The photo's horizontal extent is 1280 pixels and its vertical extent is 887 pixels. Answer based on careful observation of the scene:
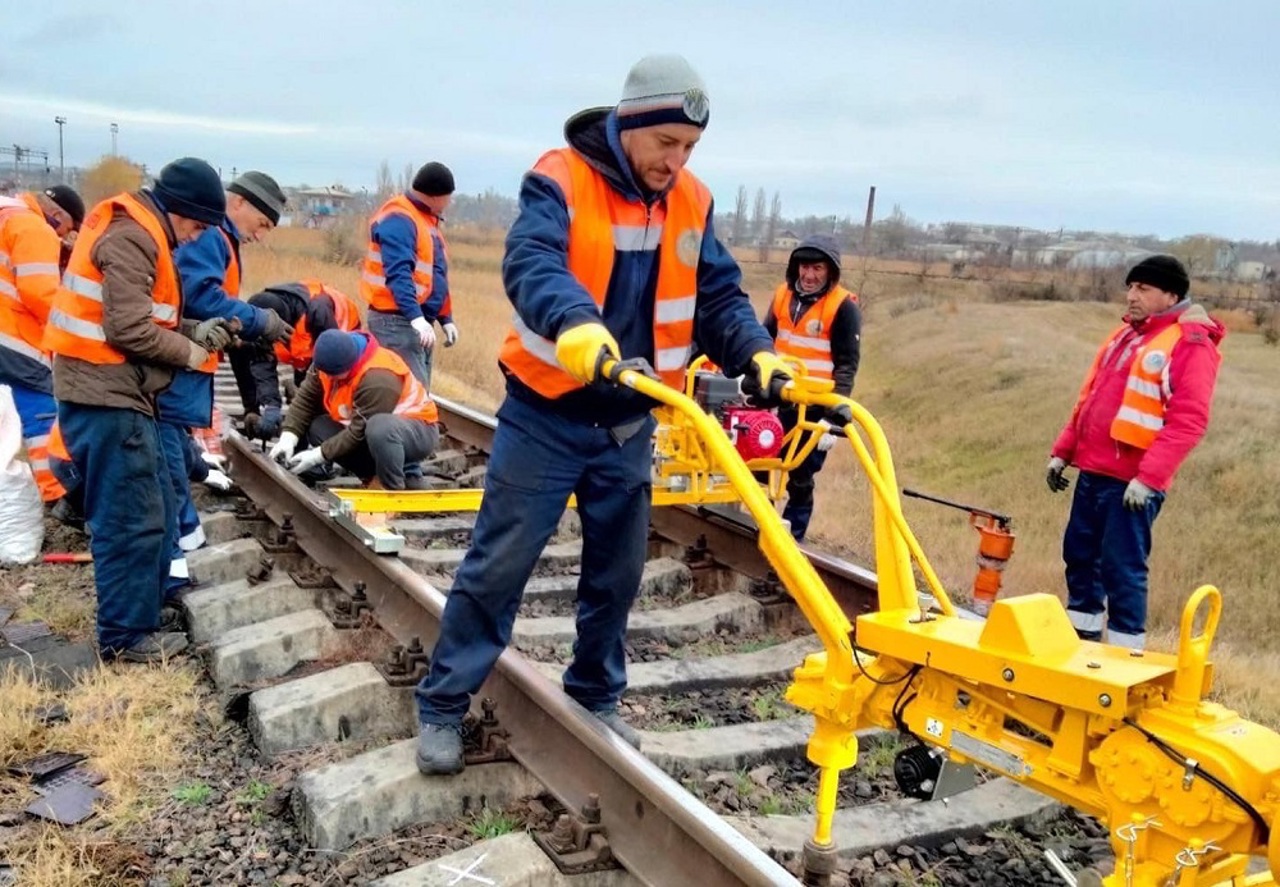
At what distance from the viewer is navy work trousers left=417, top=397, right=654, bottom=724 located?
330cm

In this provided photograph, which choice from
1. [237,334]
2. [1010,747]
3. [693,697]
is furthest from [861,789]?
[237,334]

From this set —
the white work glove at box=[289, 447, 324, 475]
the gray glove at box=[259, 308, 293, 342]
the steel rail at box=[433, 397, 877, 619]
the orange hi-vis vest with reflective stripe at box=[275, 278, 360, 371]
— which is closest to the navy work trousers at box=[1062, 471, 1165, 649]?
the steel rail at box=[433, 397, 877, 619]

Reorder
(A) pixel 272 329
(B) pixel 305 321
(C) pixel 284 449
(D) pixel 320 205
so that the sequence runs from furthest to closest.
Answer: (D) pixel 320 205 < (B) pixel 305 321 < (C) pixel 284 449 < (A) pixel 272 329

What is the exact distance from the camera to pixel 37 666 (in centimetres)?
436

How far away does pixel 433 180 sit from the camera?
312 inches

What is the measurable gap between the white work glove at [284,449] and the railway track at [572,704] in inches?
28.4

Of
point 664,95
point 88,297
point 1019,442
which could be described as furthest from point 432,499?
point 1019,442

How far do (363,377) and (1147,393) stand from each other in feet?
13.7

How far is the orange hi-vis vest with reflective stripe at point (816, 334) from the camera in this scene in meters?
6.84

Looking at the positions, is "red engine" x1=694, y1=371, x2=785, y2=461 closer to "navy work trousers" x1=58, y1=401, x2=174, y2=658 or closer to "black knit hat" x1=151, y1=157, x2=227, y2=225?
"black knit hat" x1=151, y1=157, x2=227, y2=225

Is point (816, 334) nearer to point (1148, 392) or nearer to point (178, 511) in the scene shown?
point (1148, 392)

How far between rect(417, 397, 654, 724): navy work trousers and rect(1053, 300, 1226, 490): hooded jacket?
296 cm

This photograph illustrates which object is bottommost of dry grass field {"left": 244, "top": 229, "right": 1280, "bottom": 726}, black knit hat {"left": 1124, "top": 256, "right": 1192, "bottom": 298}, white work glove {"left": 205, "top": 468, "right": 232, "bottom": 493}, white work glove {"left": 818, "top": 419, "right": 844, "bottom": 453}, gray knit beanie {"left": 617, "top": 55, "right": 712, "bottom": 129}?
dry grass field {"left": 244, "top": 229, "right": 1280, "bottom": 726}

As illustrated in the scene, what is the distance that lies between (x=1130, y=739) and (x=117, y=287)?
3922 mm
